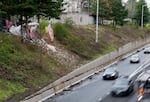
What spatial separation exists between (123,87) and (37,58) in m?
14.2

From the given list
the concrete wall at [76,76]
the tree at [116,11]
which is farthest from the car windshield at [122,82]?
the tree at [116,11]

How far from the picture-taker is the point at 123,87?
1544 inches

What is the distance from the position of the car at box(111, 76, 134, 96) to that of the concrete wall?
5.93 metres

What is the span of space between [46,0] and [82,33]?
1050 inches

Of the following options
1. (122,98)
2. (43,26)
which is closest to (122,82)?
(122,98)

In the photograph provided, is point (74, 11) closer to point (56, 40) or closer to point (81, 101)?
point (56, 40)

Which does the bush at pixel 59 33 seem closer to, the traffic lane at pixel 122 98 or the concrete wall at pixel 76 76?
the concrete wall at pixel 76 76

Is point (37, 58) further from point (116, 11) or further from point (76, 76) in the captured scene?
point (116, 11)

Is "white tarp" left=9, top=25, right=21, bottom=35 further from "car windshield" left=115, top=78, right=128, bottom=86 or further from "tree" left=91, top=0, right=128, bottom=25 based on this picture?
"tree" left=91, top=0, right=128, bottom=25

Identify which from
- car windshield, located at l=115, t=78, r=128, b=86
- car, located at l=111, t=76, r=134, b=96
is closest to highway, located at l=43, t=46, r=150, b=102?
car, located at l=111, t=76, r=134, b=96

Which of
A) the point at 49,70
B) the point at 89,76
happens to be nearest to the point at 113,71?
the point at 89,76

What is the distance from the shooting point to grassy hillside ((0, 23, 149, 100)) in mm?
41028

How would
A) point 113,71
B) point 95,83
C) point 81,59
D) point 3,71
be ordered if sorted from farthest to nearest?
point 81,59
point 113,71
point 95,83
point 3,71

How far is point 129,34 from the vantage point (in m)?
102
